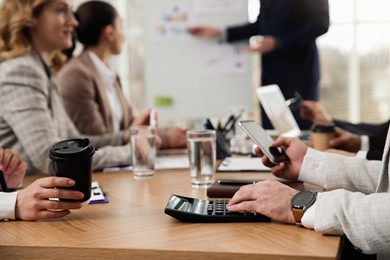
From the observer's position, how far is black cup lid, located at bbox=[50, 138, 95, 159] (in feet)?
3.87

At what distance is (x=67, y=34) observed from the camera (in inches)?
95.7

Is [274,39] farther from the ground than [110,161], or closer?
farther from the ground

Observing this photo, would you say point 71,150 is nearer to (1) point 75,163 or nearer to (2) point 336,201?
(1) point 75,163

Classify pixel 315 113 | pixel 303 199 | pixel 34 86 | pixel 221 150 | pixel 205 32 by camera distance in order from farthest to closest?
pixel 205 32 < pixel 315 113 < pixel 221 150 < pixel 34 86 < pixel 303 199

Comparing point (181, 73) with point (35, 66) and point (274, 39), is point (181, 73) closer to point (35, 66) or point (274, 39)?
point (274, 39)

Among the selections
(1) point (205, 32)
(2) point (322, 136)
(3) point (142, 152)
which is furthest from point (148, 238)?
(1) point (205, 32)

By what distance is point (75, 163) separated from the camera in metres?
1.19

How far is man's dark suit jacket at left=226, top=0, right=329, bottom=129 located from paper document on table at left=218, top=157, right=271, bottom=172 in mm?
1601

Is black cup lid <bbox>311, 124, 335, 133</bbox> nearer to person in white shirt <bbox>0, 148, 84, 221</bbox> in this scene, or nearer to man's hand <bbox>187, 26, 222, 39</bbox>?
person in white shirt <bbox>0, 148, 84, 221</bbox>

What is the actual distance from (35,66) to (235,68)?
214cm

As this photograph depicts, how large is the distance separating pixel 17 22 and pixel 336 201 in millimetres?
1532

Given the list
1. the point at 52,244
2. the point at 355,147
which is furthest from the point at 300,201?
the point at 355,147

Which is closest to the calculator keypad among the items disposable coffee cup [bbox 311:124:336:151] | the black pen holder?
the black pen holder

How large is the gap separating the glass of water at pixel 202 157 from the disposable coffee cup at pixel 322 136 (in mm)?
634
